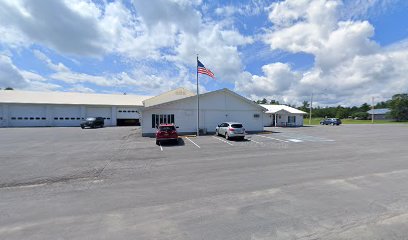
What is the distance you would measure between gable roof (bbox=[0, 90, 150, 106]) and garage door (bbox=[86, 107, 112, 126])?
1019 millimetres

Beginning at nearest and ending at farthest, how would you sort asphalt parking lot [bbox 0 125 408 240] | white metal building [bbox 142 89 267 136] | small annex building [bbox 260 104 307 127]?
asphalt parking lot [bbox 0 125 408 240] < white metal building [bbox 142 89 267 136] < small annex building [bbox 260 104 307 127]

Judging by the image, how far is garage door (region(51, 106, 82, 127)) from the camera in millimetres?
38719

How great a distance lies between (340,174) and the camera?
26.5 ft

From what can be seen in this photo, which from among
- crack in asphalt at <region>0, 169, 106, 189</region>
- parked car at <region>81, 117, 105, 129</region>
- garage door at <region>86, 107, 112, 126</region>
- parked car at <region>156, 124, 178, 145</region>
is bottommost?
crack in asphalt at <region>0, 169, 106, 189</region>

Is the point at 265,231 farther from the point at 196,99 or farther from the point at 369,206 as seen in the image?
the point at 196,99

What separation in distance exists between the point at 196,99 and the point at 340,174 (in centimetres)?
1957

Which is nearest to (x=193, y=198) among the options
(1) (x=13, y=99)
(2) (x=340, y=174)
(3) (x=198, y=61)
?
(2) (x=340, y=174)

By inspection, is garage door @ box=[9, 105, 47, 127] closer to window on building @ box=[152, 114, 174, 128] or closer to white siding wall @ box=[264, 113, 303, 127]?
window on building @ box=[152, 114, 174, 128]

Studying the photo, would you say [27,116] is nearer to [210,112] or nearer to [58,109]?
[58,109]

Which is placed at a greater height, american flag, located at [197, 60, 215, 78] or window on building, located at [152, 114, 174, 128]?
american flag, located at [197, 60, 215, 78]

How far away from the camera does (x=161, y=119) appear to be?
25.0m

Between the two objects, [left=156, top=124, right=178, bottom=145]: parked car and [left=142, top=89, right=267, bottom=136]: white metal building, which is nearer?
[left=156, top=124, right=178, bottom=145]: parked car

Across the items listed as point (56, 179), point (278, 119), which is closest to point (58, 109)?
point (56, 179)

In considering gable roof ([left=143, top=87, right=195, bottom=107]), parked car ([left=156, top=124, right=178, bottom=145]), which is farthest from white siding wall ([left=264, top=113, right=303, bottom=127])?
parked car ([left=156, top=124, right=178, bottom=145])
